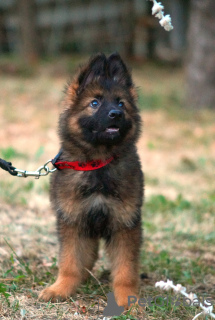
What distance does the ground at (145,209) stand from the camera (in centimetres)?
350

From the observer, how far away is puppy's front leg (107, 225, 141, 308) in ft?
11.3

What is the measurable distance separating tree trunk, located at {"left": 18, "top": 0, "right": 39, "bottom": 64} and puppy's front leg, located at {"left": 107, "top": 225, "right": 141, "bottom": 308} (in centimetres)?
1207

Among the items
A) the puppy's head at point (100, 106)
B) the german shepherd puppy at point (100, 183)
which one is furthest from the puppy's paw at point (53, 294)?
the puppy's head at point (100, 106)

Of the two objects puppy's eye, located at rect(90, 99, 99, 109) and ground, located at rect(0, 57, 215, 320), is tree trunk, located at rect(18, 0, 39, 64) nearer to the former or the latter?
ground, located at rect(0, 57, 215, 320)

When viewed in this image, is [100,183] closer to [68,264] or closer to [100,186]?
[100,186]

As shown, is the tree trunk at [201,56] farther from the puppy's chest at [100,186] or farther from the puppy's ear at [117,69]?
the puppy's chest at [100,186]

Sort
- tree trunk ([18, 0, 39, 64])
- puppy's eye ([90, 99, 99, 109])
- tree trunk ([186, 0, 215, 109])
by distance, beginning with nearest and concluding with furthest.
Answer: puppy's eye ([90, 99, 99, 109]) < tree trunk ([186, 0, 215, 109]) < tree trunk ([18, 0, 39, 64])

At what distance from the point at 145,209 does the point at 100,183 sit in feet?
9.08

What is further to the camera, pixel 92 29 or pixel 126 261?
pixel 92 29

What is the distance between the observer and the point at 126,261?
3.46 metres

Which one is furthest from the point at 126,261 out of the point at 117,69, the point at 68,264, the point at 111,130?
the point at 117,69

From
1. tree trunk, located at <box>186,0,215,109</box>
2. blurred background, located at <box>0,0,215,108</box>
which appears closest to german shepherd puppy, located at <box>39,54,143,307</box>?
tree trunk, located at <box>186,0,215,109</box>

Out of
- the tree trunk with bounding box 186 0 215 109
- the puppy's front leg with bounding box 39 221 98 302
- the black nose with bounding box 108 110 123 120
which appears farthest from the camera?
the tree trunk with bounding box 186 0 215 109

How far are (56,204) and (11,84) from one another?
9.40m
